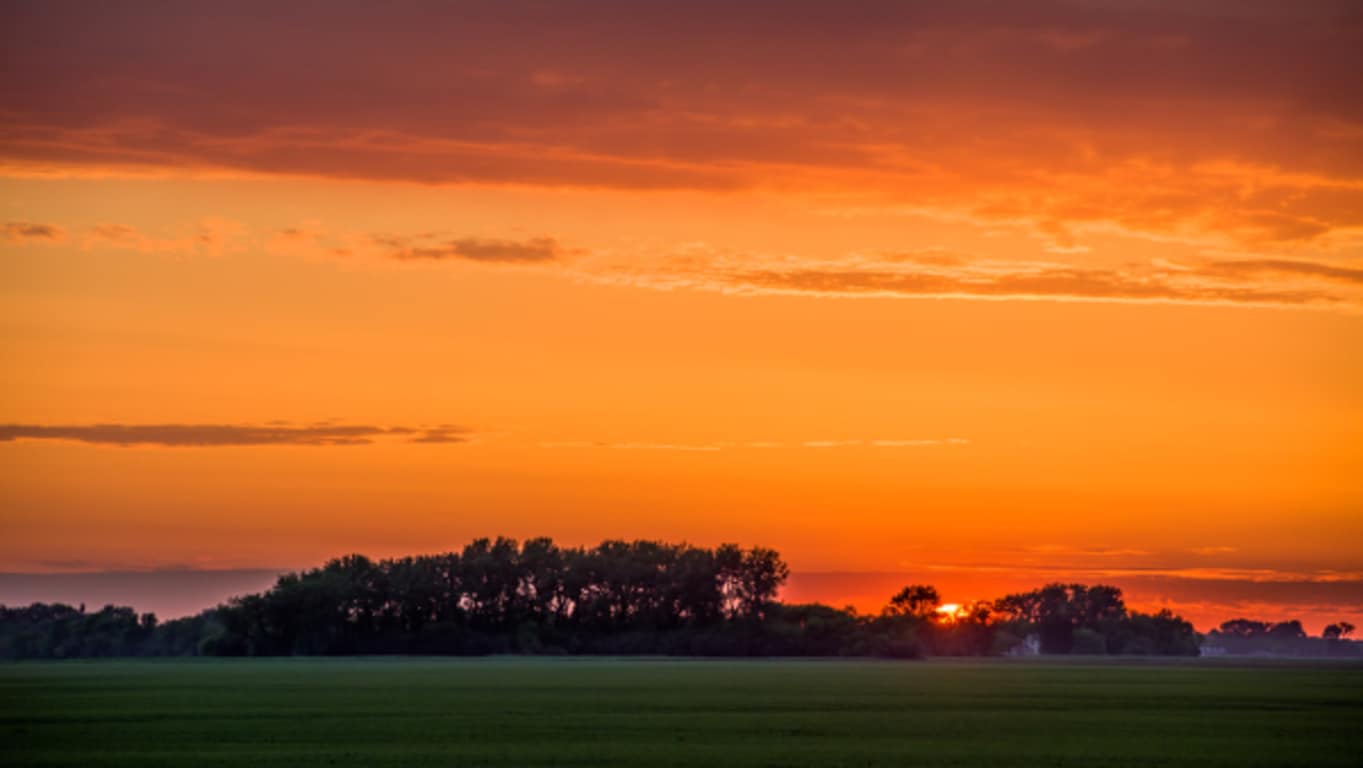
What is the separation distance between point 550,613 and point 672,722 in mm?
117573

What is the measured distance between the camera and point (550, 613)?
168 metres

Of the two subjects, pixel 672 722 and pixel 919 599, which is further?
pixel 919 599

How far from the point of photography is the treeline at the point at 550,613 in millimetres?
157375

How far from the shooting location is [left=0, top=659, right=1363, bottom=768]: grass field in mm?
40156

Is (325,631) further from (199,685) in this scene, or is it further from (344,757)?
(344,757)

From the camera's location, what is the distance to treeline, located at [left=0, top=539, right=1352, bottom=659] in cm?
15738

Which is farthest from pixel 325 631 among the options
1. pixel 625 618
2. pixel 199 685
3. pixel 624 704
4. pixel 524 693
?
pixel 624 704

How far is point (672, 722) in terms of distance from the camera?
172ft

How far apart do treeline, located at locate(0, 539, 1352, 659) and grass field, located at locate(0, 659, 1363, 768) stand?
66.6 metres

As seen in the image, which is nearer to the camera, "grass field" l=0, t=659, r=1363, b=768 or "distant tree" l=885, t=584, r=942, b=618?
"grass field" l=0, t=659, r=1363, b=768

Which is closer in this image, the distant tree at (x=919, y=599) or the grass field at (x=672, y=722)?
the grass field at (x=672, y=722)

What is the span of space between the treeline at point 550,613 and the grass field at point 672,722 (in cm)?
6663

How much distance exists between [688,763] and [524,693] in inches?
1452

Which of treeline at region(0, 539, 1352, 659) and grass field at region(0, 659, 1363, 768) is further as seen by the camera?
treeline at region(0, 539, 1352, 659)
